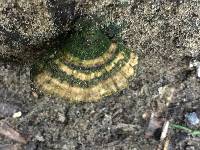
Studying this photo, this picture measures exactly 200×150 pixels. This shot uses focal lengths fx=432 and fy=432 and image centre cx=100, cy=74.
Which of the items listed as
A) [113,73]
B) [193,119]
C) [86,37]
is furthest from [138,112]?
[86,37]

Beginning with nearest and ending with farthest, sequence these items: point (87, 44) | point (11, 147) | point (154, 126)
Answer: point (87, 44)
point (11, 147)
point (154, 126)

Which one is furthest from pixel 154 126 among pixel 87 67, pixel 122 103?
pixel 87 67

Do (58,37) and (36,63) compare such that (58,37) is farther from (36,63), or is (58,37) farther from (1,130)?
(1,130)

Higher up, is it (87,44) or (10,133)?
(87,44)

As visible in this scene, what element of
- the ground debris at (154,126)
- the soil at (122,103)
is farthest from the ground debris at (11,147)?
the ground debris at (154,126)

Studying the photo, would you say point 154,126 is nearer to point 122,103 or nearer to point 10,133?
point 122,103

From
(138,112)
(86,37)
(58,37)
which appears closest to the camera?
(86,37)

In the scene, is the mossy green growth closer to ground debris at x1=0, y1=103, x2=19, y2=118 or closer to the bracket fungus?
the bracket fungus
